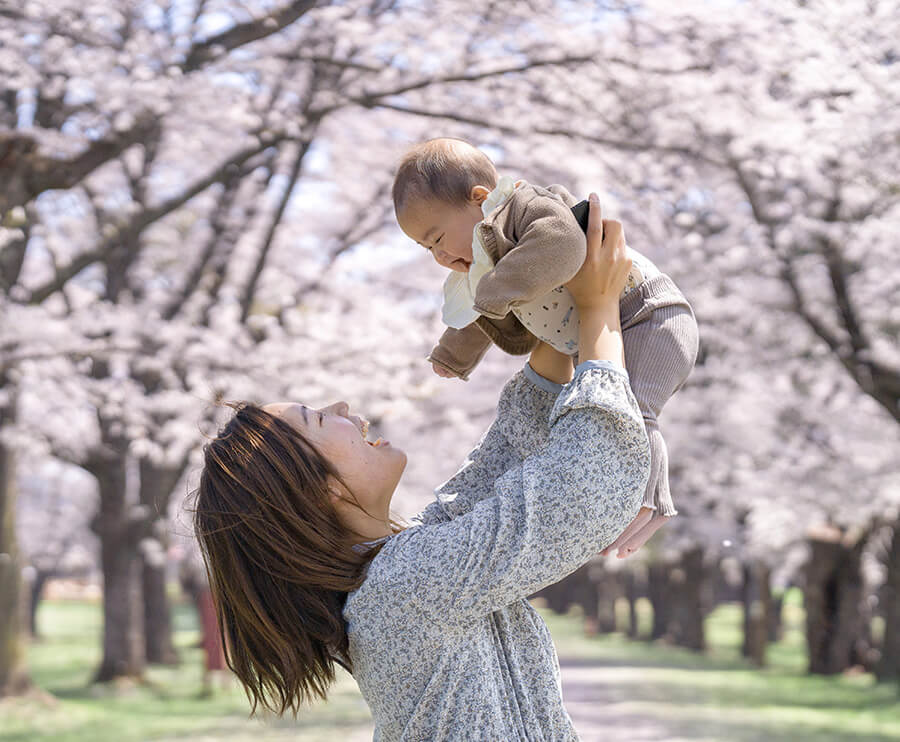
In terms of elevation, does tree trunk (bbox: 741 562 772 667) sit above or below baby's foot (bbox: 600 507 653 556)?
below

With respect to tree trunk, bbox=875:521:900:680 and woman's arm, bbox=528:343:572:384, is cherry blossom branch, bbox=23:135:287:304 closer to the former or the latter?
woman's arm, bbox=528:343:572:384

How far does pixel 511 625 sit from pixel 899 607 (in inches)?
594

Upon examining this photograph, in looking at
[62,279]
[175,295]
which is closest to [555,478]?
[62,279]

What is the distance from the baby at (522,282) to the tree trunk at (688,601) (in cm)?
2221

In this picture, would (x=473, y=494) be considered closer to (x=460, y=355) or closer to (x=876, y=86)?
(x=460, y=355)

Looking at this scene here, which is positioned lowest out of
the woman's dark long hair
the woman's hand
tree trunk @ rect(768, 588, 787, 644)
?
tree trunk @ rect(768, 588, 787, 644)

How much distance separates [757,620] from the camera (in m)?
23.9

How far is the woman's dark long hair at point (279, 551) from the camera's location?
208 centimetres

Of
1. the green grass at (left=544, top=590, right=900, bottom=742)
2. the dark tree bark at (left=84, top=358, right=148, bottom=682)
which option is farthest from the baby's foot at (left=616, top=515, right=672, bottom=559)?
the dark tree bark at (left=84, top=358, right=148, bottom=682)

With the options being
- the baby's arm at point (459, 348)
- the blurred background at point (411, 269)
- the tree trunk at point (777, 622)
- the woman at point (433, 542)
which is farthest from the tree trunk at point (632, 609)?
the woman at point (433, 542)

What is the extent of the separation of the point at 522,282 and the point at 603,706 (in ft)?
42.0

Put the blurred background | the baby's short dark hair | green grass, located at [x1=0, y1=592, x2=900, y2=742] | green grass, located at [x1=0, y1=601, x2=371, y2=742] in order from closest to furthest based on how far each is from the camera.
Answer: the baby's short dark hair < the blurred background < green grass, located at [x1=0, y1=601, x2=371, y2=742] < green grass, located at [x1=0, y1=592, x2=900, y2=742]

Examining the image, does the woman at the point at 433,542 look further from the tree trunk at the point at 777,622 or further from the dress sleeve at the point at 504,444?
the tree trunk at the point at 777,622

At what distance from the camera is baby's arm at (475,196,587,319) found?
189 centimetres
